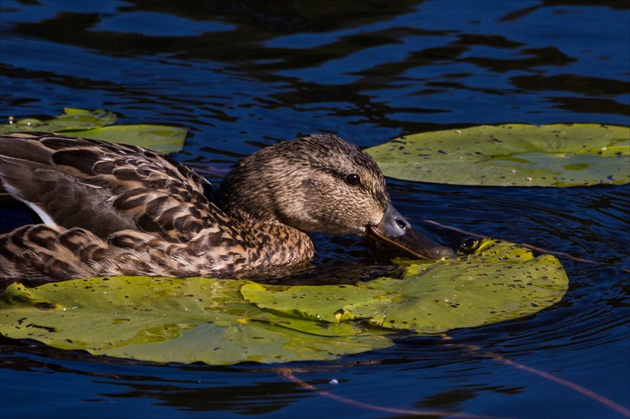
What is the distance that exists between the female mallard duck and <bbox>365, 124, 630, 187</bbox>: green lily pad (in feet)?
3.26

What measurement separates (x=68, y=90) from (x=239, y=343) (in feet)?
20.6

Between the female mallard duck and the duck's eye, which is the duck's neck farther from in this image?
the duck's eye

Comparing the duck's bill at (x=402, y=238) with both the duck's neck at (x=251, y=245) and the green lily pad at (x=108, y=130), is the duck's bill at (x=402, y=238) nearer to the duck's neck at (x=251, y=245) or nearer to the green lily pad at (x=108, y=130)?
the duck's neck at (x=251, y=245)

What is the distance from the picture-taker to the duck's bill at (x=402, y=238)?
9125mm

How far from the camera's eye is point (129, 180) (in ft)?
28.6

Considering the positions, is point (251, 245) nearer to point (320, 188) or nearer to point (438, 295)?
point (320, 188)

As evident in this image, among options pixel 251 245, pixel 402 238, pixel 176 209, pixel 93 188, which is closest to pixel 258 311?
pixel 176 209

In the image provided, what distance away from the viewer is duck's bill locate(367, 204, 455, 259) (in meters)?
9.12

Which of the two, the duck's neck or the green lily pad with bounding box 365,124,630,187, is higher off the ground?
the green lily pad with bounding box 365,124,630,187

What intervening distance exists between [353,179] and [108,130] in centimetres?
270

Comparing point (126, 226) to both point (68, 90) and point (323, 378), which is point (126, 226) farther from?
point (68, 90)

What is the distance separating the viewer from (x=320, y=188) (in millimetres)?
9398

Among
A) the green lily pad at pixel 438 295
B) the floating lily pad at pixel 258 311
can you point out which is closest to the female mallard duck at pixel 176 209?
the floating lily pad at pixel 258 311

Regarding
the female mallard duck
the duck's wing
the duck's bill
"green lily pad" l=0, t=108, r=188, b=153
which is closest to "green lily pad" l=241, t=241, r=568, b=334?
the duck's bill
